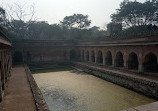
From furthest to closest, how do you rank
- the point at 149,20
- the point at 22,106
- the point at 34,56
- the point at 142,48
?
1. the point at 149,20
2. the point at 34,56
3. the point at 142,48
4. the point at 22,106

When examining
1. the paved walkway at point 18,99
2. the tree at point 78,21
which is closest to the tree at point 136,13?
the tree at point 78,21

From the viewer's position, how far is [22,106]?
7.12 metres

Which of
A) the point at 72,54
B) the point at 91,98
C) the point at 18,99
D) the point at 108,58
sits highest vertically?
the point at 72,54

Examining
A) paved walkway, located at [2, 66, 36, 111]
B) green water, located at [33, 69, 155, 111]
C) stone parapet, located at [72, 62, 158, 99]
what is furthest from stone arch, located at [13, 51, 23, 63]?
paved walkway, located at [2, 66, 36, 111]

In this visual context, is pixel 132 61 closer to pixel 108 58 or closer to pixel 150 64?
pixel 150 64

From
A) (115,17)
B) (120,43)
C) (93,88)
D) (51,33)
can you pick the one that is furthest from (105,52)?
(51,33)

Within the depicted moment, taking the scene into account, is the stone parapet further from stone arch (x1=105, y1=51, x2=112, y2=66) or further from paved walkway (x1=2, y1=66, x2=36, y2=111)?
paved walkway (x1=2, y1=66, x2=36, y2=111)

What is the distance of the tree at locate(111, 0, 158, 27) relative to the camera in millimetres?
30641

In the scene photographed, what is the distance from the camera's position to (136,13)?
105 ft

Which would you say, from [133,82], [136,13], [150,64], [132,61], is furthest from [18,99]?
[136,13]

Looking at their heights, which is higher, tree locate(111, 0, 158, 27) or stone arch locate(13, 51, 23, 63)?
tree locate(111, 0, 158, 27)

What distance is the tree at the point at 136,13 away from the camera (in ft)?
101

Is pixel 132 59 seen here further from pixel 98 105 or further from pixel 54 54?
pixel 54 54

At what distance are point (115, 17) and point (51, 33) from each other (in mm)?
16469
